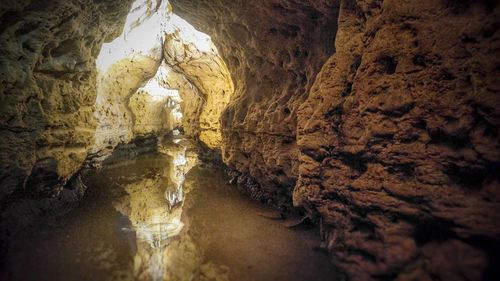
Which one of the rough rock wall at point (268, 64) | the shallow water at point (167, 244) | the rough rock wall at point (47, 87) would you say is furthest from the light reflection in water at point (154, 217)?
the rough rock wall at point (268, 64)

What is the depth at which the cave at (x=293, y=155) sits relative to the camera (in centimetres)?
220

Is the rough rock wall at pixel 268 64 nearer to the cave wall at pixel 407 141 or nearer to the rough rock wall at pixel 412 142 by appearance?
the cave wall at pixel 407 141

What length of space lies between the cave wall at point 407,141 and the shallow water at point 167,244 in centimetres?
76

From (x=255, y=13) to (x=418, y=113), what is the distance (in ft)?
14.6

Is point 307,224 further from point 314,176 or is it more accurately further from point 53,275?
point 53,275

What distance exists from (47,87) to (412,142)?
5818mm

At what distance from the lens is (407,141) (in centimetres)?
256

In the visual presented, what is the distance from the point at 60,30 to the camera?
4.49 meters

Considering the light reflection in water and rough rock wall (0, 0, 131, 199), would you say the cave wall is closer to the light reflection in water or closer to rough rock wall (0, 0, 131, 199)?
the light reflection in water

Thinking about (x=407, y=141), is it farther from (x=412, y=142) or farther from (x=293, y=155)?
(x=293, y=155)

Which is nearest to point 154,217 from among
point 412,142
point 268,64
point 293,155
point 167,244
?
point 167,244

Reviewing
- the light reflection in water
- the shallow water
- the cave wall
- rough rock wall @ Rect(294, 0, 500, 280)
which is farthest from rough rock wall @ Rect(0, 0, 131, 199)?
rough rock wall @ Rect(294, 0, 500, 280)

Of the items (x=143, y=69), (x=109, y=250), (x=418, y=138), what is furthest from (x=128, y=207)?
(x=143, y=69)

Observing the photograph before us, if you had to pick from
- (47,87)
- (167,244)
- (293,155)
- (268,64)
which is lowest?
(167,244)
